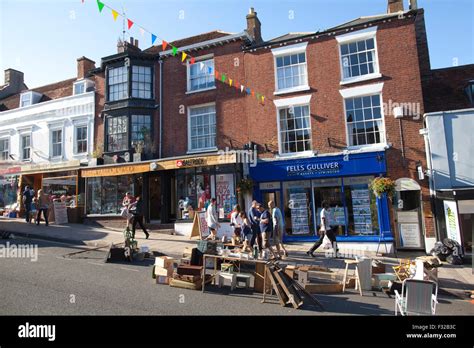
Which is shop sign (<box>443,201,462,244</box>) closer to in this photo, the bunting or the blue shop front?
the blue shop front

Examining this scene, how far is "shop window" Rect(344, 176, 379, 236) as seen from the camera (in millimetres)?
12203

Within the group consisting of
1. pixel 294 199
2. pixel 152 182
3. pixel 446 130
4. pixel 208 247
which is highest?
pixel 446 130

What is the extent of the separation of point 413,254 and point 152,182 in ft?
40.9

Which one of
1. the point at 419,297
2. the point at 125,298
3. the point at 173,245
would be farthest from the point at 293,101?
the point at 125,298

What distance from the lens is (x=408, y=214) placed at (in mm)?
11984

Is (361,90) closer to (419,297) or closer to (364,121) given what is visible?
(364,121)

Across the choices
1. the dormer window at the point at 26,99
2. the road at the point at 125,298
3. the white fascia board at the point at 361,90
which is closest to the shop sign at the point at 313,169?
the white fascia board at the point at 361,90

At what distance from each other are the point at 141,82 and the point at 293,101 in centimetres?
877

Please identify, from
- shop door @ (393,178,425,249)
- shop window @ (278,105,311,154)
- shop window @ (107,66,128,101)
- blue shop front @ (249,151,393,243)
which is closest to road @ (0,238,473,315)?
shop door @ (393,178,425,249)

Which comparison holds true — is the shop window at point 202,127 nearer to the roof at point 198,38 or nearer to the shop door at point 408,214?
the roof at point 198,38

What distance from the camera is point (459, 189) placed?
33.7ft

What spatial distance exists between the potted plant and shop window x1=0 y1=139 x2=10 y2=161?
8.45m
